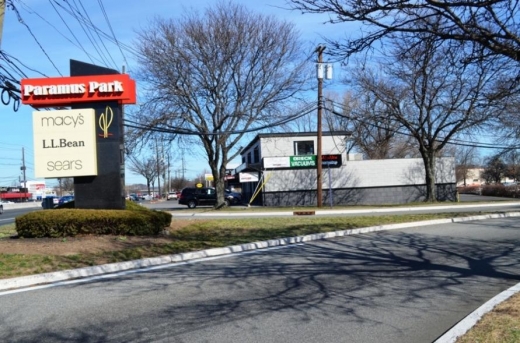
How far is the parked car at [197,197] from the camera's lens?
4062cm

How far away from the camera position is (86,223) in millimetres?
12852

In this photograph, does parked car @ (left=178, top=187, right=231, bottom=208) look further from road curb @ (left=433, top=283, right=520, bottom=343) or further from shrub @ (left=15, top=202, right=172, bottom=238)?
road curb @ (left=433, top=283, right=520, bottom=343)

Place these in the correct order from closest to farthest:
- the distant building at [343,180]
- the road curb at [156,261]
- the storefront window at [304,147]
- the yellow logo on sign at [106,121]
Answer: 1. the road curb at [156,261]
2. the yellow logo on sign at [106,121]
3. the distant building at [343,180]
4. the storefront window at [304,147]

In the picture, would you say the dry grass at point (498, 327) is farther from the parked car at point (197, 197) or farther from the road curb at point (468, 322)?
the parked car at point (197, 197)

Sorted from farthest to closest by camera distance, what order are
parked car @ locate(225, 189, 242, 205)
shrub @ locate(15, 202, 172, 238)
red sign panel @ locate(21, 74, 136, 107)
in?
parked car @ locate(225, 189, 242, 205) < red sign panel @ locate(21, 74, 136, 107) < shrub @ locate(15, 202, 172, 238)

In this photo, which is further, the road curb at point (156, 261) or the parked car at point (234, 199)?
the parked car at point (234, 199)

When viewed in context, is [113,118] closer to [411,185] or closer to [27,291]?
[27,291]

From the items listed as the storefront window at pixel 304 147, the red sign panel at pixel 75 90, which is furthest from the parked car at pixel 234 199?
the red sign panel at pixel 75 90

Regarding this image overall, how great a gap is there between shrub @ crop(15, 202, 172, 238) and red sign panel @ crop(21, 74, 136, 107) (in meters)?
3.36

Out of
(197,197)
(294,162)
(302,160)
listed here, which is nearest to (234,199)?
(197,197)

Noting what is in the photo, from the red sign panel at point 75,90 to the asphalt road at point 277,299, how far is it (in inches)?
253

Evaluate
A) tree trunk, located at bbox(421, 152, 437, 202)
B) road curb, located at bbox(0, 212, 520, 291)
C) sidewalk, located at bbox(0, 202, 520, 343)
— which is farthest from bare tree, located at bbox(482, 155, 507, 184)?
sidewalk, located at bbox(0, 202, 520, 343)

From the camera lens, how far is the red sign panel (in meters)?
13.9

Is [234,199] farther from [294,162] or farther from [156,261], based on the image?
[156,261]
